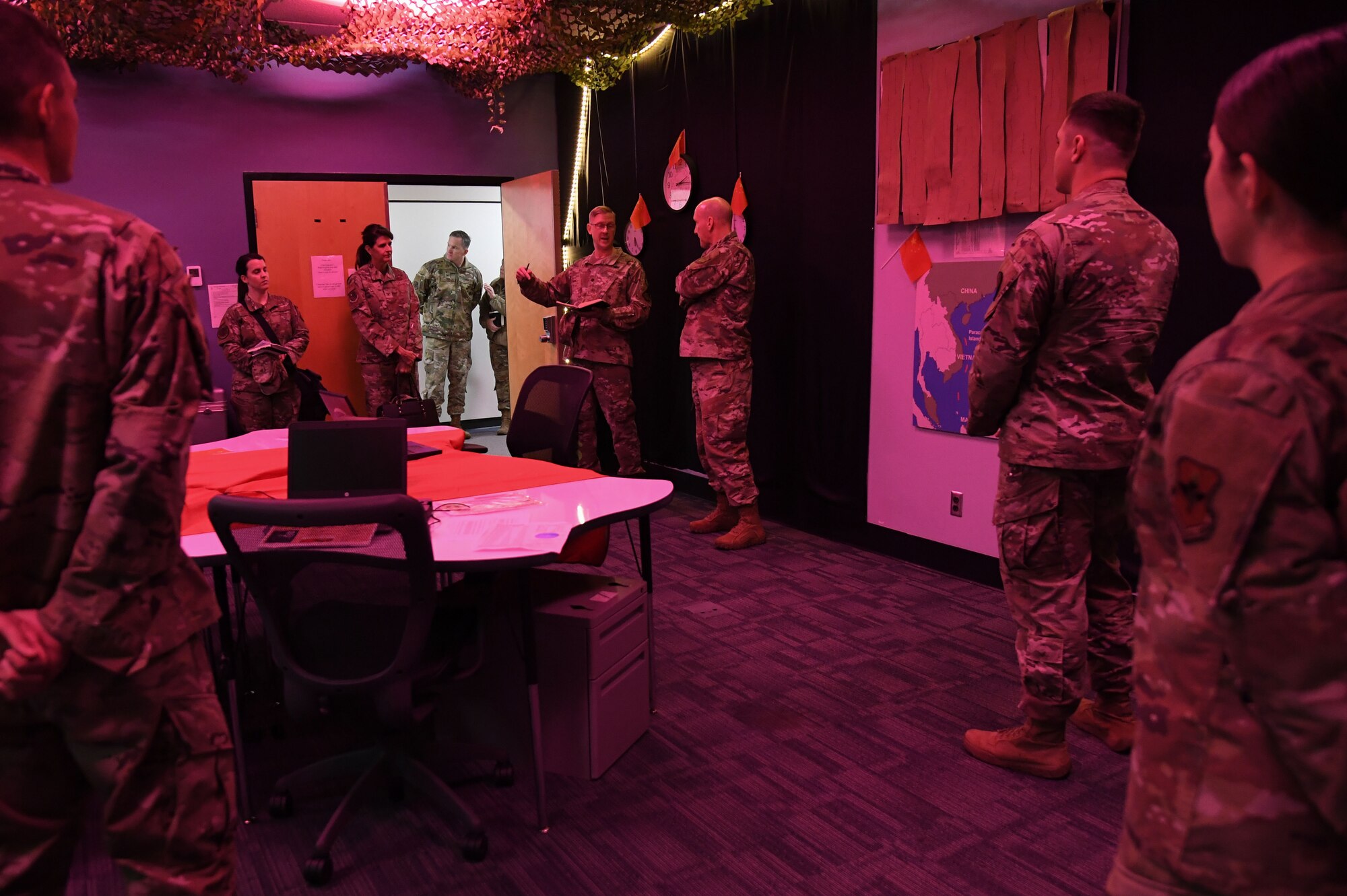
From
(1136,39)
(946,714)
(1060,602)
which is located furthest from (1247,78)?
(1136,39)

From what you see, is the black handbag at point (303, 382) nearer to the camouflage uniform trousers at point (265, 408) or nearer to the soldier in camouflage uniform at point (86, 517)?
the camouflage uniform trousers at point (265, 408)

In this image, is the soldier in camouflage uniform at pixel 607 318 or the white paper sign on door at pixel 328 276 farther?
the white paper sign on door at pixel 328 276

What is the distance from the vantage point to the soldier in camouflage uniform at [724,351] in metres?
4.54

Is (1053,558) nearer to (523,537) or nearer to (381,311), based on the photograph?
(523,537)

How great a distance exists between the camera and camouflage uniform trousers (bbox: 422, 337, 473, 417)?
26.0 ft

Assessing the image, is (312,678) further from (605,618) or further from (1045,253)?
(1045,253)

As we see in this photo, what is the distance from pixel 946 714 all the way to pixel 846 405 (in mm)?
2035

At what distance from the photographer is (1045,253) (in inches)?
85.6

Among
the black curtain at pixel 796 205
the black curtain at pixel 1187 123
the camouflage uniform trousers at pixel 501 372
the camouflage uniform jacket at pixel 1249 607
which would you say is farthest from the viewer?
the camouflage uniform trousers at pixel 501 372

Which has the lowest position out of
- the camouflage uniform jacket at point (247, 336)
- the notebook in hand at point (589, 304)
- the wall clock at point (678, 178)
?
the camouflage uniform jacket at point (247, 336)

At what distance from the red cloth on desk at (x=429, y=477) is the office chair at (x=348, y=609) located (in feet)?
1.28

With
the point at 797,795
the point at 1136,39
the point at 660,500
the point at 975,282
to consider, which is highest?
the point at 1136,39

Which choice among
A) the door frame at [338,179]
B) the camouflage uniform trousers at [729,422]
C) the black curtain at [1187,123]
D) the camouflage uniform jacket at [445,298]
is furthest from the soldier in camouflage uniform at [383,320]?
the black curtain at [1187,123]

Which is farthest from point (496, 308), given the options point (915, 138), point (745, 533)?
point (915, 138)
